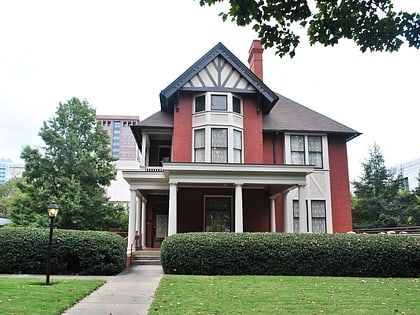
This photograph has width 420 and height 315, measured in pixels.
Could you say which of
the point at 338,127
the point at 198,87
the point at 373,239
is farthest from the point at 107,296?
the point at 338,127

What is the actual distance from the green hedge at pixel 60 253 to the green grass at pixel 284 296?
314 centimetres

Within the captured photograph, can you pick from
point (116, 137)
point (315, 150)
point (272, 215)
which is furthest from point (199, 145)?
point (116, 137)

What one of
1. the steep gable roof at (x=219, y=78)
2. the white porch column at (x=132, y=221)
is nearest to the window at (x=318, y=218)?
the steep gable roof at (x=219, y=78)

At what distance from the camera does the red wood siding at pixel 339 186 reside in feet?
66.8

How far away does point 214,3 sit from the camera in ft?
20.0

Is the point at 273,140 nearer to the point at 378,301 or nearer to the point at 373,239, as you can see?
the point at 373,239

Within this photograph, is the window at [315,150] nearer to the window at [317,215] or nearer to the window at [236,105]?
the window at [317,215]

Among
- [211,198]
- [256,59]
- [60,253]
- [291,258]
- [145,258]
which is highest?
[256,59]

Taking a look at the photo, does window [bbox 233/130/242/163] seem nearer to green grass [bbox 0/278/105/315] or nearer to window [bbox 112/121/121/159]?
green grass [bbox 0/278/105/315]

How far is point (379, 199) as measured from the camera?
3594 centimetres

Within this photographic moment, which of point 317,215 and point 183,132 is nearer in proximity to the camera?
point 183,132

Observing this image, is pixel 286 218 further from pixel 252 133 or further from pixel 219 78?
pixel 219 78

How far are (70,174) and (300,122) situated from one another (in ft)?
48.2

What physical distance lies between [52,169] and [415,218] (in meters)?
30.7
